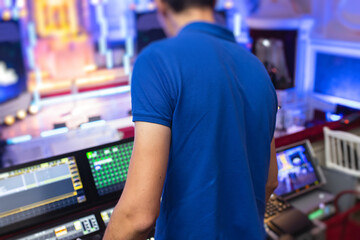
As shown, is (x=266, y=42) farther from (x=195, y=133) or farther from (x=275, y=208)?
(x=195, y=133)

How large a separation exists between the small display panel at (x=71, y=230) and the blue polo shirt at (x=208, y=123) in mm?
574

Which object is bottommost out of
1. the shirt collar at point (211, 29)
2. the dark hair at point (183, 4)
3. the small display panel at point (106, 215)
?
the small display panel at point (106, 215)

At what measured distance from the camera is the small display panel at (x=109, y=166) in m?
1.55

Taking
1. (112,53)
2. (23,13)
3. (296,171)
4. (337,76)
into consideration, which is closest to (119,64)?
(112,53)

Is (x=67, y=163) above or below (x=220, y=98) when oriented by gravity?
below

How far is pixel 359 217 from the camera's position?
6.74ft

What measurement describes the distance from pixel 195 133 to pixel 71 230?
0.85 m

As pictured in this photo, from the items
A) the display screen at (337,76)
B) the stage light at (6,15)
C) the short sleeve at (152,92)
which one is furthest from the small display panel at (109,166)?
the stage light at (6,15)

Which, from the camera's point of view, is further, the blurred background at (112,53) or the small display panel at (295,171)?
the blurred background at (112,53)

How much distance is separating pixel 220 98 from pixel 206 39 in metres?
0.14

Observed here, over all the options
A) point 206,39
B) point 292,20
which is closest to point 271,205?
point 206,39

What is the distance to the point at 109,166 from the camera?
5.18ft

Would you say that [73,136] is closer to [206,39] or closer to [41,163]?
[41,163]

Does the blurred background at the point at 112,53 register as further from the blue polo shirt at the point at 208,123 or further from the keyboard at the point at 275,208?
the blue polo shirt at the point at 208,123
